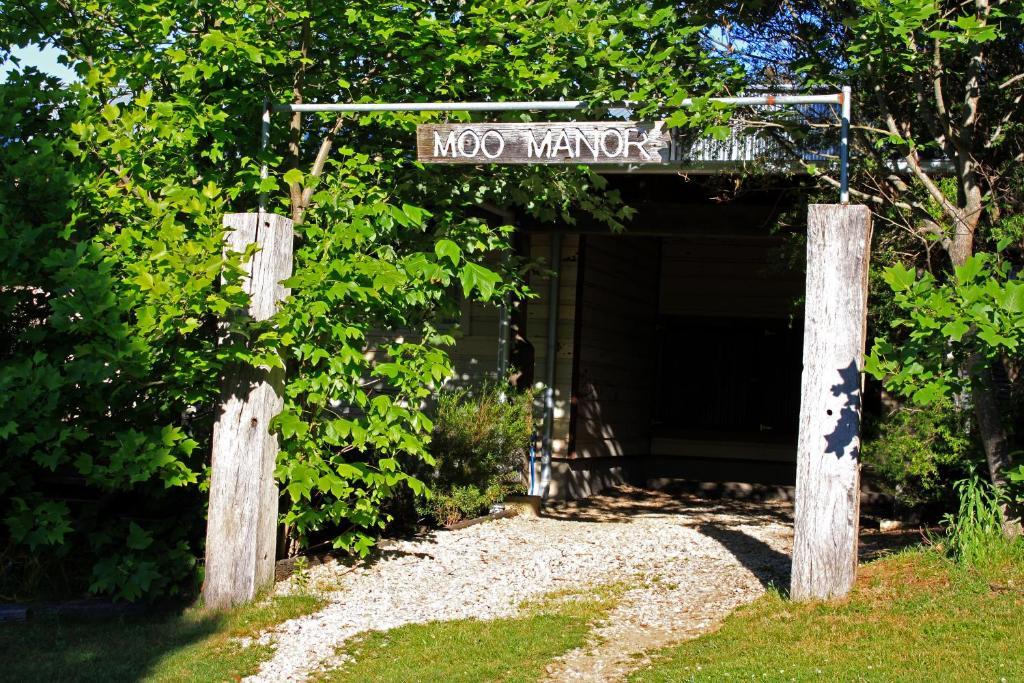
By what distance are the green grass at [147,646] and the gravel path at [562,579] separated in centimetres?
20

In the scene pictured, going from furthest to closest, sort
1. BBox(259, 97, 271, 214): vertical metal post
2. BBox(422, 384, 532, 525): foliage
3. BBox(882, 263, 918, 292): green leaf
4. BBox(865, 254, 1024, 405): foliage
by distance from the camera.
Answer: BBox(422, 384, 532, 525): foliage → BBox(259, 97, 271, 214): vertical metal post → BBox(882, 263, 918, 292): green leaf → BBox(865, 254, 1024, 405): foliage

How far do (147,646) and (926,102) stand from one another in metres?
6.24

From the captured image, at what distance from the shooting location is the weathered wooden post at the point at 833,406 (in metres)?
6.23

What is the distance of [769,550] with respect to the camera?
8797 millimetres

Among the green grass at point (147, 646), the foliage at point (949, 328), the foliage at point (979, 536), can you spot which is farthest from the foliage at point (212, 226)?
the foliage at point (979, 536)

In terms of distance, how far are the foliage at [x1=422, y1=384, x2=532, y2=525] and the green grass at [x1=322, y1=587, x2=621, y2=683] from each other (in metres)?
3.02

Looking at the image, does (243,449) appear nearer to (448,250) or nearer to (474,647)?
(448,250)

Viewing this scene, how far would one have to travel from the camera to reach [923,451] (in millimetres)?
9539

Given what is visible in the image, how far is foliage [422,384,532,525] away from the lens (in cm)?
1005

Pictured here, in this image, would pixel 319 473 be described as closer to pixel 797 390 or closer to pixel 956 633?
pixel 956 633

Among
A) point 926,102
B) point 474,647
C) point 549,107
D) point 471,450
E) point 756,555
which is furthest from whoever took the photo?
point 471,450

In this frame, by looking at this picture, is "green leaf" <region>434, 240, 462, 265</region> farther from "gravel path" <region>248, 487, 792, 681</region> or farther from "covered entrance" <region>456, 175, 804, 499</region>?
"covered entrance" <region>456, 175, 804, 499</region>

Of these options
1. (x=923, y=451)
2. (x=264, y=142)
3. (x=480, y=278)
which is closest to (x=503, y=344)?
(x=923, y=451)

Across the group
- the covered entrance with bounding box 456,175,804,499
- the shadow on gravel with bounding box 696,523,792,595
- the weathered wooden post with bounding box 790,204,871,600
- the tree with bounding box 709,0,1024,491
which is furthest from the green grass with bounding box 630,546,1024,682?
the covered entrance with bounding box 456,175,804,499
